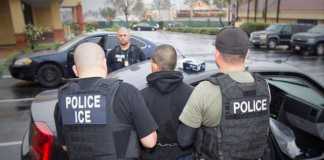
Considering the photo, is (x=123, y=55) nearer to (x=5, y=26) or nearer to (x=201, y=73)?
(x=201, y=73)

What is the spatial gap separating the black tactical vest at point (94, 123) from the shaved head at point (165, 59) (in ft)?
1.47

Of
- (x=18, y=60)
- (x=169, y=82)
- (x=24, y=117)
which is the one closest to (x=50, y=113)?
(x=169, y=82)

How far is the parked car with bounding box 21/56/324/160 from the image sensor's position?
103 inches

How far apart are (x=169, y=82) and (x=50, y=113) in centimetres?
108

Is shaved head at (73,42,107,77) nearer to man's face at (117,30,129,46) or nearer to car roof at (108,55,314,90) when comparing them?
car roof at (108,55,314,90)

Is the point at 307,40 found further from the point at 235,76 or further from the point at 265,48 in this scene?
the point at 235,76

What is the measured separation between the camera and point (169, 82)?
221 cm

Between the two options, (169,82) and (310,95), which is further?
(310,95)

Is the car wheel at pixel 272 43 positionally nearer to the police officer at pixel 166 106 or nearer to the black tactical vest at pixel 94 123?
the police officer at pixel 166 106

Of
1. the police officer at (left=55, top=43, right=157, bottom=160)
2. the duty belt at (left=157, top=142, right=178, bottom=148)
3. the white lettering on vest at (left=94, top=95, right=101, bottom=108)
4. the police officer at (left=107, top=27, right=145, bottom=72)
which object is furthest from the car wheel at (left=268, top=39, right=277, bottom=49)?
the white lettering on vest at (left=94, top=95, right=101, bottom=108)

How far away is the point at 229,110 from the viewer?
190 centimetres

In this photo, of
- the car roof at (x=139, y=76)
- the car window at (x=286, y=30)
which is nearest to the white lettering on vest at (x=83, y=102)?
the car roof at (x=139, y=76)

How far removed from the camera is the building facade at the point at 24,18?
1573 cm

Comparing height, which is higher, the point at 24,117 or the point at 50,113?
the point at 50,113
